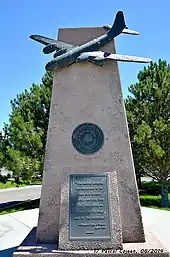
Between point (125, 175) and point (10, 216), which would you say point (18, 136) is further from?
point (125, 175)

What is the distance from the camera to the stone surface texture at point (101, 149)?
A: 15.0 feet

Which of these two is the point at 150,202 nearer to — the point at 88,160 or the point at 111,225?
the point at 88,160

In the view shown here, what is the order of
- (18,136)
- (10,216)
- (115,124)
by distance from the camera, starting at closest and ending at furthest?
(115,124) < (10,216) < (18,136)

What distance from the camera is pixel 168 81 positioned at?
11.0m

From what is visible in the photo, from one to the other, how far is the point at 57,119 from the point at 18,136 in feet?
19.7

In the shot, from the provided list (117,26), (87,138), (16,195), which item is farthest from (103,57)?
(16,195)

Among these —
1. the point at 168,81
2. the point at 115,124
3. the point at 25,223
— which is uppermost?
the point at 168,81

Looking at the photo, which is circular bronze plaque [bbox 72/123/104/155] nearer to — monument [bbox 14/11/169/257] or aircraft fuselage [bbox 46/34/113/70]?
monument [bbox 14/11/169/257]

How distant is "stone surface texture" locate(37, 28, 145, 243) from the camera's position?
4.58 m

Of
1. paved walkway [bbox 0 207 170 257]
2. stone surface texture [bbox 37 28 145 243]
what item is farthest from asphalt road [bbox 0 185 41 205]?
stone surface texture [bbox 37 28 145 243]

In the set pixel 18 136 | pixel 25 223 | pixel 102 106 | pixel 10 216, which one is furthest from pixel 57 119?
pixel 18 136

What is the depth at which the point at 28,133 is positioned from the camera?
1077 centimetres

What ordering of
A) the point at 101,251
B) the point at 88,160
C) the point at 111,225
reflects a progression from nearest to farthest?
the point at 101,251, the point at 111,225, the point at 88,160

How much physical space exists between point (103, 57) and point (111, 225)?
2799 millimetres
